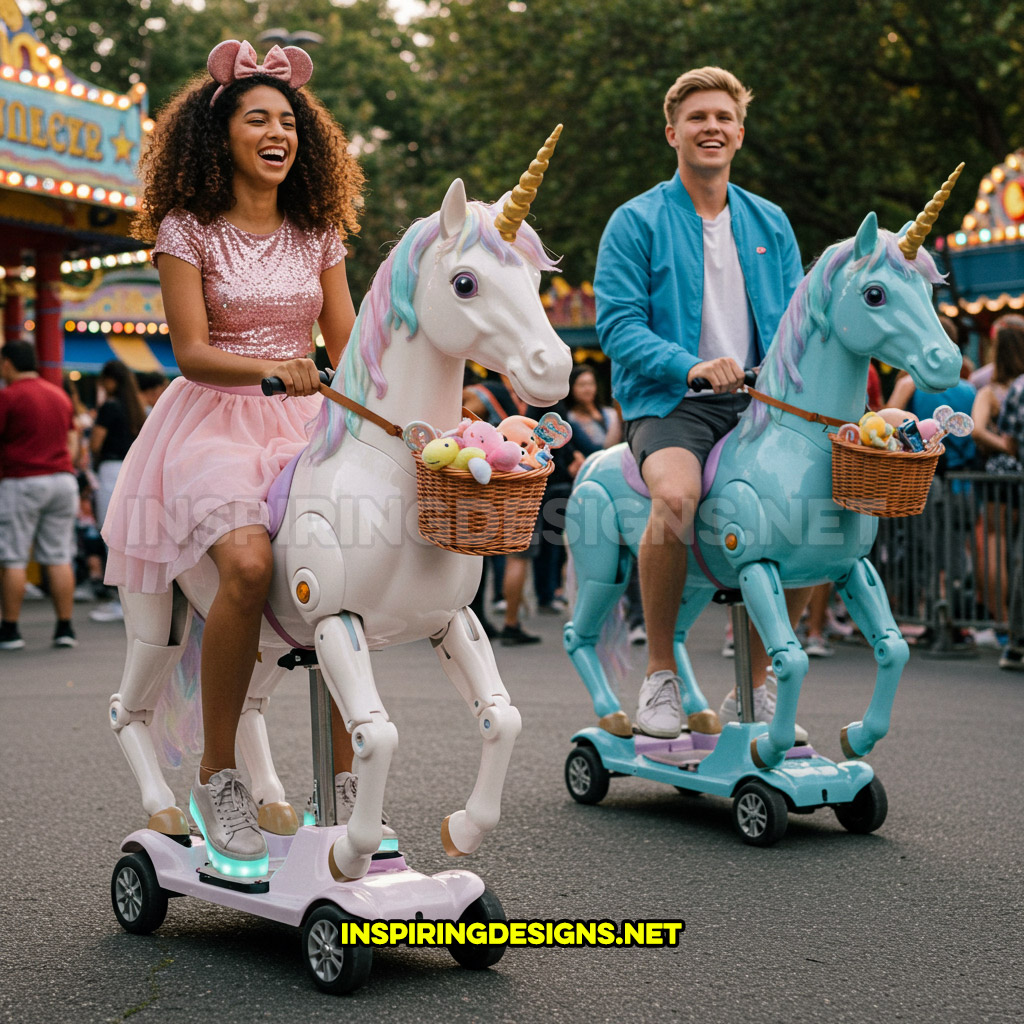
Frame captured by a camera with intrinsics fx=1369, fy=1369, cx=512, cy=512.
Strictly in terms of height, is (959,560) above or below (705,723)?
above

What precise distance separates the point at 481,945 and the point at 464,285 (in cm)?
157

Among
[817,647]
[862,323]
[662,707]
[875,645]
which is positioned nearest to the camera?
[862,323]

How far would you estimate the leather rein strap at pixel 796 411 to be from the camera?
14.9 feet

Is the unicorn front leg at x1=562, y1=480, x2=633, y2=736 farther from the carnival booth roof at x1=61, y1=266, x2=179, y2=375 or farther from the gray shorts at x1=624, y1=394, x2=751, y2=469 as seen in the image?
the carnival booth roof at x1=61, y1=266, x2=179, y2=375

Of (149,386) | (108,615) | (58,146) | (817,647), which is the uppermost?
(58,146)

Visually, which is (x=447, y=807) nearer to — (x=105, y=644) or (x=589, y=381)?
(x=105, y=644)

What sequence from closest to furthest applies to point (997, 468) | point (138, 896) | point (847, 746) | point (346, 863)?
point (346, 863), point (138, 896), point (847, 746), point (997, 468)

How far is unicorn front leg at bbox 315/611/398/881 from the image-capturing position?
10.1 feet

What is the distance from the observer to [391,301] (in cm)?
325

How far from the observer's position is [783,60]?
20.4 m

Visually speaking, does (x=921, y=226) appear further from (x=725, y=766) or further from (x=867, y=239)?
(x=725, y=766)

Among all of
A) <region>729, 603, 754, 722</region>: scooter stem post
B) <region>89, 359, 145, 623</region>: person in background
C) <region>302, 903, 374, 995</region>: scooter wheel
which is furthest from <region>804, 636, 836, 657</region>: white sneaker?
<region>302, 903, 374, 995</region>: scooter wheel

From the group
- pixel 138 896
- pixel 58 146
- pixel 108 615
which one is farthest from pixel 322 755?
pixel 58 146

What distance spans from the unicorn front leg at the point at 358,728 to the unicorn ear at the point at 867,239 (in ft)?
7.11
